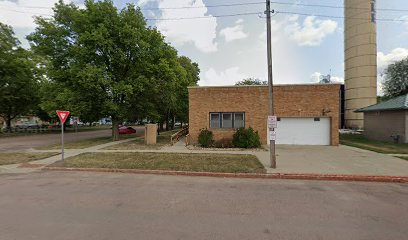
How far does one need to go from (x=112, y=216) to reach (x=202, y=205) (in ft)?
6.27

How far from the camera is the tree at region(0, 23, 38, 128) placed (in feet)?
84.9

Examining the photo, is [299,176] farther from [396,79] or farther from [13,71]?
[396,79]

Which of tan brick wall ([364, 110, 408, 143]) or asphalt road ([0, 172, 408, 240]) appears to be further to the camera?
tan brick wall ([364, 110, 408, 143])

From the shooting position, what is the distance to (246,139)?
13.5m

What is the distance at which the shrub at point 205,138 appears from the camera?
14.1m

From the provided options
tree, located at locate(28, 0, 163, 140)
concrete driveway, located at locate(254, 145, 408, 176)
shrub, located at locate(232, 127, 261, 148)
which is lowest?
concrete driveway, located at locate(254, 145, 408, 176)

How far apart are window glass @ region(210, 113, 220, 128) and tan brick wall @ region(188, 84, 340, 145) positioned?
0.33m

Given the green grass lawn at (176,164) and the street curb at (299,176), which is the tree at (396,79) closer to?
the street curb at (299,176)

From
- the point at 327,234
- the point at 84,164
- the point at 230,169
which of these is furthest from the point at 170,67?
the point at 327,234

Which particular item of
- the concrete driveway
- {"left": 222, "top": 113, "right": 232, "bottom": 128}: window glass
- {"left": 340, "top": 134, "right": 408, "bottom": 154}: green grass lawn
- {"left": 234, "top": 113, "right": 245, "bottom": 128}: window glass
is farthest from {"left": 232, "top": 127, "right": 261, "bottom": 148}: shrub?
{"left": 340, "top": 134, "right": 408, "bottom": 154}: green grass lawn

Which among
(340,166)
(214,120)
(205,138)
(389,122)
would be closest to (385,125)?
(389,122)

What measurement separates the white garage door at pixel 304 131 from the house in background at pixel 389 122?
6836 mm

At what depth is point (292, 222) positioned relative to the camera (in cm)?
396

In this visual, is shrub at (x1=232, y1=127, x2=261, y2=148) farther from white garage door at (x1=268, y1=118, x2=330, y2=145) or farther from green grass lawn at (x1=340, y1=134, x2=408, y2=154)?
green grass lawn at (x1=340, y1=134, x2=408, y2=154)
